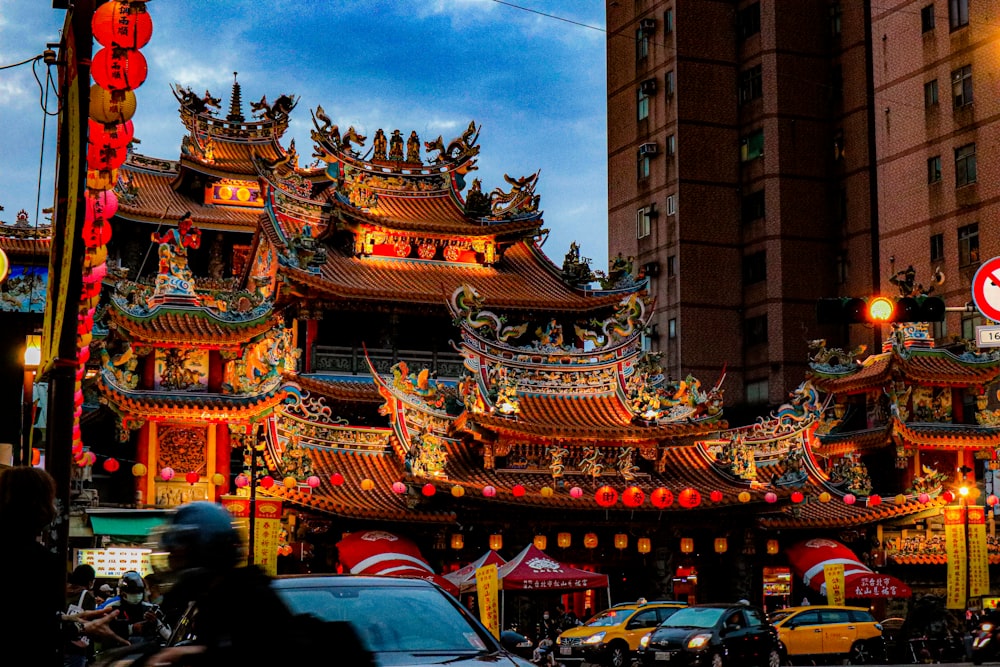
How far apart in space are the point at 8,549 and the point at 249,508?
71.5 feet

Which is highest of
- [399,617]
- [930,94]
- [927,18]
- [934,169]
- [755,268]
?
[927,18]

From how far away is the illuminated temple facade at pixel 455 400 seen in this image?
Result: 94.2 feet

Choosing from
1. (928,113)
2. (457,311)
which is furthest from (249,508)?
(928,113)

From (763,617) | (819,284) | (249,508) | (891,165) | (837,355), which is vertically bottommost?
(763,617)

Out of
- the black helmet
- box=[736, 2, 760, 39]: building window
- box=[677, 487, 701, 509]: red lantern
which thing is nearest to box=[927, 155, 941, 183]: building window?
box=[736, 2, 760, 39]: building window

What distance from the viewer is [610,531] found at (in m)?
32.0

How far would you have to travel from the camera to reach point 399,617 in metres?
7.10

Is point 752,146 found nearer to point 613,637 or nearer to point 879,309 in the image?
point 613,637

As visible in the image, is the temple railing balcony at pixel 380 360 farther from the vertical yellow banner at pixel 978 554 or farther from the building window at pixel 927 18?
the building window at pixel 927 18

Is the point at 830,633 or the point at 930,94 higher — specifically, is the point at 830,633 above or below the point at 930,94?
below

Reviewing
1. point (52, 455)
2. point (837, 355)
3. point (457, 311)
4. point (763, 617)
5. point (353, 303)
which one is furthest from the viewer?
point (837, 355)

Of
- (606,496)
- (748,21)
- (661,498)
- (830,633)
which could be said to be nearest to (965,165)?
(748,21)

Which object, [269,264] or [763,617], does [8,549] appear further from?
[269,264]

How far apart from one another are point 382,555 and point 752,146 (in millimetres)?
33084
